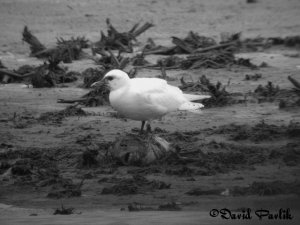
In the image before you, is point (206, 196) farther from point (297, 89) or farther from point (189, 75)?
point (189, 75)

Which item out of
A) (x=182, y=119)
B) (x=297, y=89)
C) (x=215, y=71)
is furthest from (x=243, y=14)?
(x=182, y=119)

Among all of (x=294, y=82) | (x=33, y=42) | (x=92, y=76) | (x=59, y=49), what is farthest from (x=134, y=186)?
(x=33, y=42)

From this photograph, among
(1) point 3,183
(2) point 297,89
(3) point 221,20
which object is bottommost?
(1) point 3,183

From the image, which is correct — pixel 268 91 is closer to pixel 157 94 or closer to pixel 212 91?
pixel 212 91

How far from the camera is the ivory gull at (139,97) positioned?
8.95 m

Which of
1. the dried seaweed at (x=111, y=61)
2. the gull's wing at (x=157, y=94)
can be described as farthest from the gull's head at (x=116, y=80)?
the dried seaweed at (x=111, y=61)

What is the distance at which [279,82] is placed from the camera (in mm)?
13117

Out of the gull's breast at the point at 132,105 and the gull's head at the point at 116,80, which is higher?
the gull's head at the point at 116,80

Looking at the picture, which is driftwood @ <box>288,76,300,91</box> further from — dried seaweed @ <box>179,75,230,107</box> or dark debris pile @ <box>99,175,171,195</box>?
dark debris pile @ <box>99,175,171,195</box>

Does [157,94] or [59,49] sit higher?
[59,49]

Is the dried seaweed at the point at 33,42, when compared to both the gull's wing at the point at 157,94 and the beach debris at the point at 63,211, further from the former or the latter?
the beach debris at the point at 63,211

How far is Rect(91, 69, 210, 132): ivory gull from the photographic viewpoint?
352 inches

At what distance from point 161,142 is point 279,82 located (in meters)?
4.57

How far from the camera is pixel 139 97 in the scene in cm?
893
